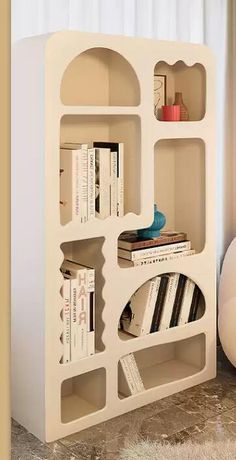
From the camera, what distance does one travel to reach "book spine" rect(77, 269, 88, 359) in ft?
6.89

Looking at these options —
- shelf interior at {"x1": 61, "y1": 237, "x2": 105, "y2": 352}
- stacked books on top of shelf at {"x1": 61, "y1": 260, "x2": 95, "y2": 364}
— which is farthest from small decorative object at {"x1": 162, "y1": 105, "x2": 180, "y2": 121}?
stacked books on top of shelf at {"x1": 61, "y1": 260, "x2": 95, "y2": 364}

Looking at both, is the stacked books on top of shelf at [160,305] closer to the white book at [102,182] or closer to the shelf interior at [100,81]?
the white book at [102,182]

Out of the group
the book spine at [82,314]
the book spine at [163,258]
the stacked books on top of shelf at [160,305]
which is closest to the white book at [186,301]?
the stacked books on top of shelf at [160,305]

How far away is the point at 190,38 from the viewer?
108 inches

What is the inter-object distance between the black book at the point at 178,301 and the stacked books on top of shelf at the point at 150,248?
111 millimetres

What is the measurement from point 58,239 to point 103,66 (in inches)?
30.6

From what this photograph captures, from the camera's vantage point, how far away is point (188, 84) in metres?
2.52

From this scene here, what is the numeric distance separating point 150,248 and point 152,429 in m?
0.67

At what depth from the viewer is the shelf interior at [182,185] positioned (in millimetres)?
2518

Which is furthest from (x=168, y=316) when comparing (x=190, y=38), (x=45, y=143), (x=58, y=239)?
(x=190, y=38)

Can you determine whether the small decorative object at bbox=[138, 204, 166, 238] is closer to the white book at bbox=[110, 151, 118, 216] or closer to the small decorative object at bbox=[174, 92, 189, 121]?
the white book at bbox=[110, 151, 118, 216]

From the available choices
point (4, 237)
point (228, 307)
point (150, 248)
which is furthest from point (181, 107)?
point (4, 237)

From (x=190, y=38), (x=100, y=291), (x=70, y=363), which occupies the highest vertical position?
(x=190, y=38)

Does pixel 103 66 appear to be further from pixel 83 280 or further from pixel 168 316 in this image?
pixel 168 316
